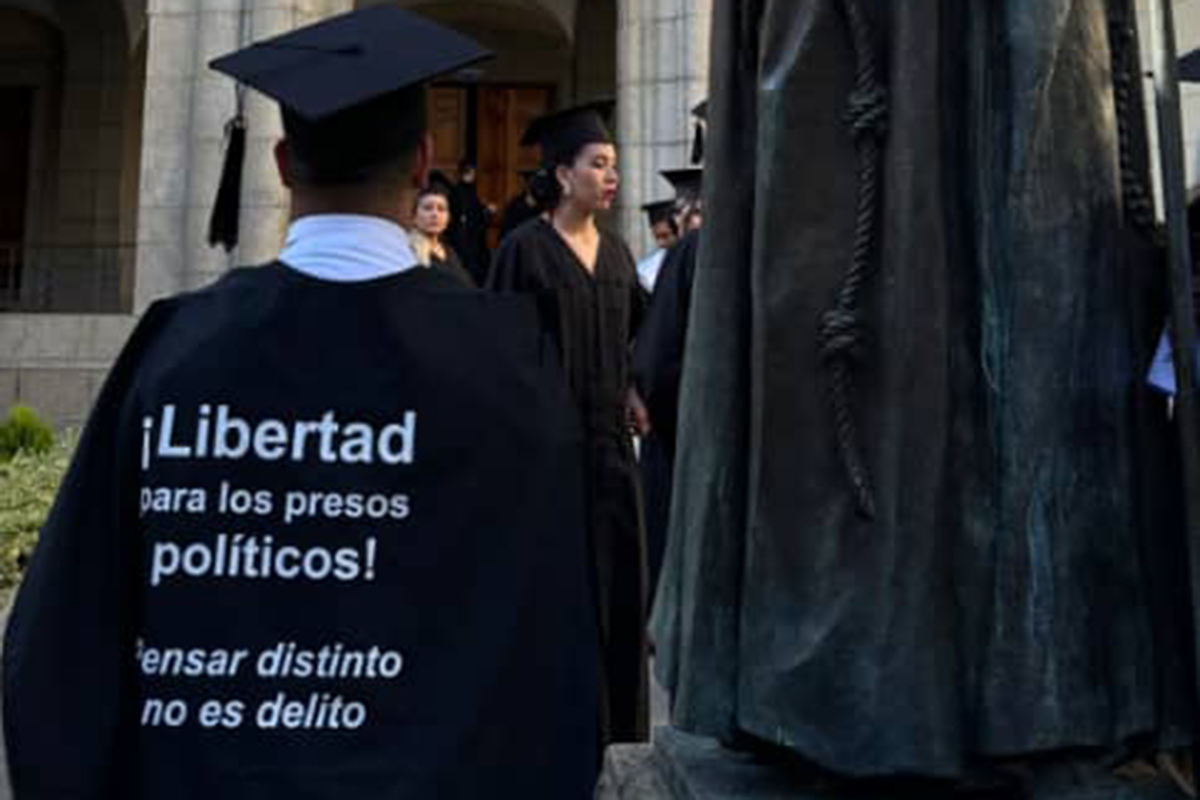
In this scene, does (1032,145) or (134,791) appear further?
(1032,145)

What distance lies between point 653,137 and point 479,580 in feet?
34.1

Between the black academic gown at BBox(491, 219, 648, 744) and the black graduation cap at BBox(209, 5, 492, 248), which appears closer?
the black graduation cap at BBox(209, 5, 492, 248)

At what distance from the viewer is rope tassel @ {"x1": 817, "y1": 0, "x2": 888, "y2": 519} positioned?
203cm

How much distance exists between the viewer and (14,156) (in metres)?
20.4

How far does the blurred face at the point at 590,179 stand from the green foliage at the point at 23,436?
7.38m

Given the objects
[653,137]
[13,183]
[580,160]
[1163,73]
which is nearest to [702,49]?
[653,137]

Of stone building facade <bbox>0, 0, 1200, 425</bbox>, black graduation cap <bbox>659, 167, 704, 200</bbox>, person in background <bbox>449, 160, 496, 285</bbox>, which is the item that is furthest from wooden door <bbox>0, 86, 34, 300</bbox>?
black graduation cap <bbox>659, 167, 704, 200</bbox>

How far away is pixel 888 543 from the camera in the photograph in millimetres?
1991

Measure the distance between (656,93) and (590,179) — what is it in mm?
7518

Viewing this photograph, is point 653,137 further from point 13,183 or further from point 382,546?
point 13,183

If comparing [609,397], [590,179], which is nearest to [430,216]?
[590,179]

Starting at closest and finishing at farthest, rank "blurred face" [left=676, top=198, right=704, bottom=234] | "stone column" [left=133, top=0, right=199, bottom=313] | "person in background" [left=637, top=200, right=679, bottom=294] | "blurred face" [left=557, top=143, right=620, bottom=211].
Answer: "blurred face" [left=557, top=143, right=620, bottom=211] → "blurred face" [left=676, top=198, right=704, bottom=234] → "person in background" [left=637, top=200, right=679, bottom=294] → "stone column" [left=133, top=0, right=199, bottom=313]

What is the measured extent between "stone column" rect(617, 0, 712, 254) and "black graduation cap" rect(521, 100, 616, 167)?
667 centimetres

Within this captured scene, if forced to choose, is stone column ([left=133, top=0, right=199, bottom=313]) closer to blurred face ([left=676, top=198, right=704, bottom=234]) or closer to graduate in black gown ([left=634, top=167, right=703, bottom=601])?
blurred face ([left=676, top=198, right=704, bottom=234])
